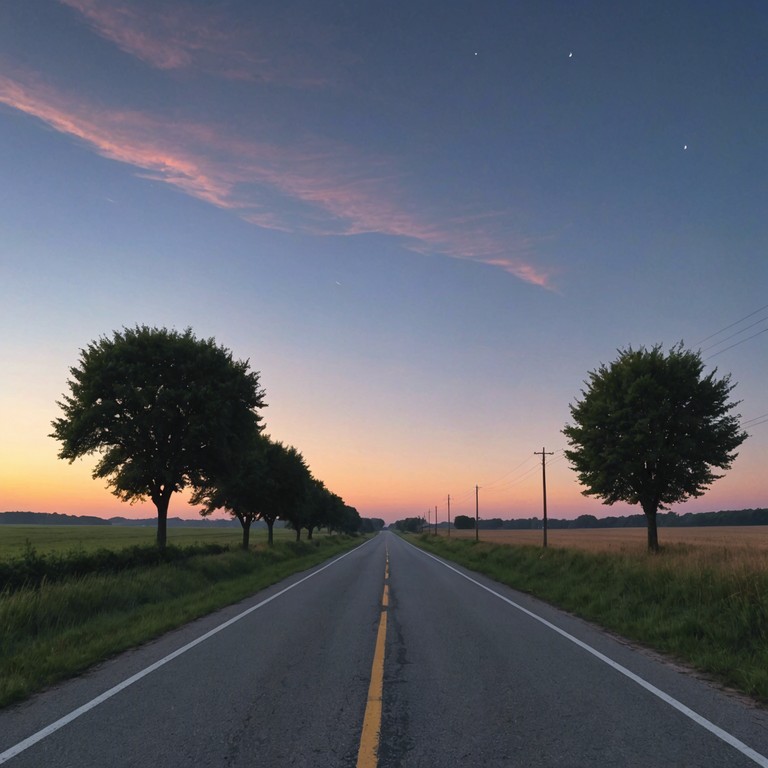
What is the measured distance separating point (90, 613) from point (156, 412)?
13789mm

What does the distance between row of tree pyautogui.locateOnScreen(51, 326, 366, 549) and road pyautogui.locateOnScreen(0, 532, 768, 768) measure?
16.5 meters

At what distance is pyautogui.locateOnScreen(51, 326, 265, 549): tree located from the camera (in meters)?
24.9

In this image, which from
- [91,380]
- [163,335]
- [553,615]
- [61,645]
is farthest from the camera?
[163,335]

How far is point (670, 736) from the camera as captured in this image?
536 centimetres

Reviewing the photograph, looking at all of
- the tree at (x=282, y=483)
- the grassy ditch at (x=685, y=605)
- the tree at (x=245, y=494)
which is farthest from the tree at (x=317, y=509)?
the grassy ditch at (x=685, y=605)

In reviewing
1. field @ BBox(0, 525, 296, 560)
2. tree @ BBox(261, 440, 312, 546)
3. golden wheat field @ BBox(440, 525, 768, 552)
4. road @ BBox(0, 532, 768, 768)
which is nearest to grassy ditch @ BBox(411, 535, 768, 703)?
road @ BBox(0, 532, 768, 768)

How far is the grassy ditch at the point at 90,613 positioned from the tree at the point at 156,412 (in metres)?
7.14

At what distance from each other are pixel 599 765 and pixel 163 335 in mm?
25662

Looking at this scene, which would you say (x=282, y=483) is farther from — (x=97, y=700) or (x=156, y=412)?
(x=97, y=700)

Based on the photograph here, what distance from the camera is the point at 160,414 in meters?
25.3

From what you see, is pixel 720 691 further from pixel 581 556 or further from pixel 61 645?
pixel 581 556

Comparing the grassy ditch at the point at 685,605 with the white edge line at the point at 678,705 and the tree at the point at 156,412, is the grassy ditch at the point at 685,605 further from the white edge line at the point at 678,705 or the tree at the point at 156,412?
the tree at the point at 156,412

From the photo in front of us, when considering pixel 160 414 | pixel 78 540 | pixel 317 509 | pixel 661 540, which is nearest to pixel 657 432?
pixel 160 414

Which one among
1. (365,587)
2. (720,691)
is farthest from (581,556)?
(720,691)
